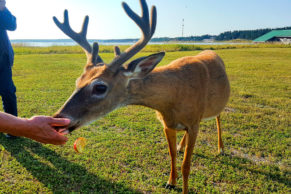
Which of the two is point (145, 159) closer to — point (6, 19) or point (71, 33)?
point (71, 33)

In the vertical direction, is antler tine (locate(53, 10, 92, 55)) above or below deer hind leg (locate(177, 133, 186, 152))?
above

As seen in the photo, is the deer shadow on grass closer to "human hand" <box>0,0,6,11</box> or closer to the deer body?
the deer body

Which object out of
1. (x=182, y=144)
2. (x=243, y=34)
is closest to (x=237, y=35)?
(x=243, y=34)

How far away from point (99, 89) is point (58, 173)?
246 centimetres

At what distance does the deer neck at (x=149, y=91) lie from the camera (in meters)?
3.42

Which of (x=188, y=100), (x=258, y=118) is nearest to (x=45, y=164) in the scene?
(x=188, y=100)

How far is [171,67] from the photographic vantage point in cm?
404

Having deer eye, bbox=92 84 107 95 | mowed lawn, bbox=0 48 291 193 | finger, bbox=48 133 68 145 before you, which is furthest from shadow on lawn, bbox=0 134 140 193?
deer eye, bbox=92 84 107 95

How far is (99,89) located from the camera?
123 inches

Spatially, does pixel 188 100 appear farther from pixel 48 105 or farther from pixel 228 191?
pixel 48 105

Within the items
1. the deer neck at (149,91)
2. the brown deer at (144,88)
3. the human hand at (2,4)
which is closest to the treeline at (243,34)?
the brown deer at (144,88)

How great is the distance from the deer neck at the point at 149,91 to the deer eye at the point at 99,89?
403 mm

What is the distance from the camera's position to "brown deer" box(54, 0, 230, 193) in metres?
3.07

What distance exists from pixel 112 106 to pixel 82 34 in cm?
161
